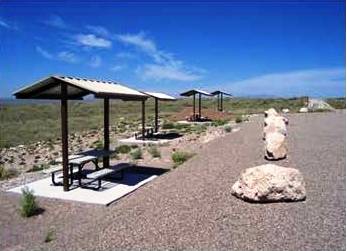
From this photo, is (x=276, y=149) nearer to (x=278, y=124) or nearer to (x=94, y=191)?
(x=278, y=124)

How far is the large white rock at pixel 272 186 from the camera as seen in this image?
6.74 metres

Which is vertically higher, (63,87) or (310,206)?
(63,87)

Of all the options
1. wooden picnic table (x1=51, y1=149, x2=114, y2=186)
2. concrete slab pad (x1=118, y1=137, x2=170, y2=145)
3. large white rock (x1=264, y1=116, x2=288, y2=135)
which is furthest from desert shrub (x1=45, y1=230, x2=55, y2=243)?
concrete slab pad (x1=118, y1=137, x2=170, y2=145)

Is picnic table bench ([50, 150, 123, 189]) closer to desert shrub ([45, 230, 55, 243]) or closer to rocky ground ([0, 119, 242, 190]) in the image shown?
rocky ground ([0, 119, 242, 190])

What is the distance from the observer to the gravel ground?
17.8ft

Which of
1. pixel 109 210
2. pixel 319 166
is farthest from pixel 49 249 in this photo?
pixel 319 166

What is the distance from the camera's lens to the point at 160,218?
646cm

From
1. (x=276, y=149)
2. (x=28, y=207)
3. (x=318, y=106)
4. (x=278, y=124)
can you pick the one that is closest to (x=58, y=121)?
(x=318, y=106)

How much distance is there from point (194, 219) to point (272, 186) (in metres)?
1.35

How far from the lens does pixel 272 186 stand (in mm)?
6738

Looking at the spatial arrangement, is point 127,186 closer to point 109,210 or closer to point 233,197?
Result: point 109,210

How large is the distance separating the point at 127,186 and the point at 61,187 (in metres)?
1.41

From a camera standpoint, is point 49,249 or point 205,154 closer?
point 49,249

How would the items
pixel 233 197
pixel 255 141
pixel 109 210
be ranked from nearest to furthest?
pixel 233 197, pixel 109 210, pixel 255 141
